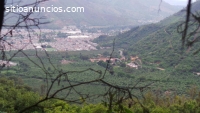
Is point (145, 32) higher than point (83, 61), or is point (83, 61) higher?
point (145, 32)

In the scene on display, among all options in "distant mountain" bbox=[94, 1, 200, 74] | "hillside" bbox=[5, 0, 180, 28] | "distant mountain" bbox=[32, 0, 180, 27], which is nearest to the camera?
"distant mountain" bbox=[94, 1, 200, 74]

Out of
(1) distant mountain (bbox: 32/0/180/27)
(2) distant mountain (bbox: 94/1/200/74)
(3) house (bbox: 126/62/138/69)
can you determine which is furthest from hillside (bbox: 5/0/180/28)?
(3) house (bbox: 126/62/138/69)

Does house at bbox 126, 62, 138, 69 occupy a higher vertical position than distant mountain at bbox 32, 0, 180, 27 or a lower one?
lower

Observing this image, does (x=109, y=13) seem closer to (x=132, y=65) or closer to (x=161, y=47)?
(x=161, y=47)

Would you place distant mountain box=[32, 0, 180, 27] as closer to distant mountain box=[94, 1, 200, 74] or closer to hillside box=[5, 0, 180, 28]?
hillside box=[5, 0, 180, 28]

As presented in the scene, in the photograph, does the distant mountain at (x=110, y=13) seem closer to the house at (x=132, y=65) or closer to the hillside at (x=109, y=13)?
the hillside at (x=109, y=13)

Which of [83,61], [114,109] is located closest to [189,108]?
[114,109]

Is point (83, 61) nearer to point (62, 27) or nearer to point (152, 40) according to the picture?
point (152, 40)

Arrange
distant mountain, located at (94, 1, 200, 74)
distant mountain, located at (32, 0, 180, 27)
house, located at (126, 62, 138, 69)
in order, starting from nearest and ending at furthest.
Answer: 1. distant mountain, located at (94, 1, 200, 74)
2. house, located at (126, 62, 138, 69)
3. distant mountain, located at (32, 0, 180, 27)

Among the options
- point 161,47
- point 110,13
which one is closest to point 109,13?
point 110,13
